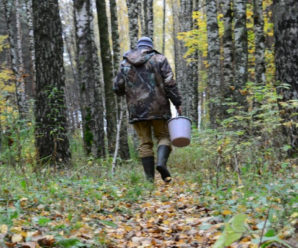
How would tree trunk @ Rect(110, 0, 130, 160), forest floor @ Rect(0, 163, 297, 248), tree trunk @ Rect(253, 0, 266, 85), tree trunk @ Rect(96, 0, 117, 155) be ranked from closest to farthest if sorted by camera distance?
forest floor @ Rect(0, 163, 297, 248) < tree trunk @ Rect(96, 0, 117, 155) < tree trunk @ Rect(110, 0, 130, 160) < tree trunk @ Rect(253, 0, 266, 85)

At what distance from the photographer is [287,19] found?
615 centimetres

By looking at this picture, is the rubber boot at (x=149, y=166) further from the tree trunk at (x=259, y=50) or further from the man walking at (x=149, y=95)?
the tree trunk at (x=259, y=50)

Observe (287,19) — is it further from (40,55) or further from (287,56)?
(40,55)

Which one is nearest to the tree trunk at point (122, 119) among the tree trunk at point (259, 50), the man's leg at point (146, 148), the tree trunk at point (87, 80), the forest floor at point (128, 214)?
the tree trunk at point (87, 80)

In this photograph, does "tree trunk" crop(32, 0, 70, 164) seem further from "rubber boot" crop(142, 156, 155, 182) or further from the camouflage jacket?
"rubber boot" crop(142, 156, 155, 182)

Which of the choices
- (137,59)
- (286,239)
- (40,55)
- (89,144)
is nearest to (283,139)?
(137,59)

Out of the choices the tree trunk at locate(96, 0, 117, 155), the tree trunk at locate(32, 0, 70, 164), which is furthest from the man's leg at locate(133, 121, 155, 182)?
the tree trunk at locate(96, 0, 117, 155)

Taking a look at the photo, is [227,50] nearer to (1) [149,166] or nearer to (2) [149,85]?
(2) [149,85]

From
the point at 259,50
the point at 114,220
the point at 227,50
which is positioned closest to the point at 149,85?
the point at 114,220

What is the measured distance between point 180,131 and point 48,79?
3.14 metres

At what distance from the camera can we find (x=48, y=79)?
7602 millimetres

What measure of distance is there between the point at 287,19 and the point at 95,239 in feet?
15.8

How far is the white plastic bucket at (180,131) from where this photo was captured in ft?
19.5

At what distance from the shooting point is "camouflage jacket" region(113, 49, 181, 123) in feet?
20.7
